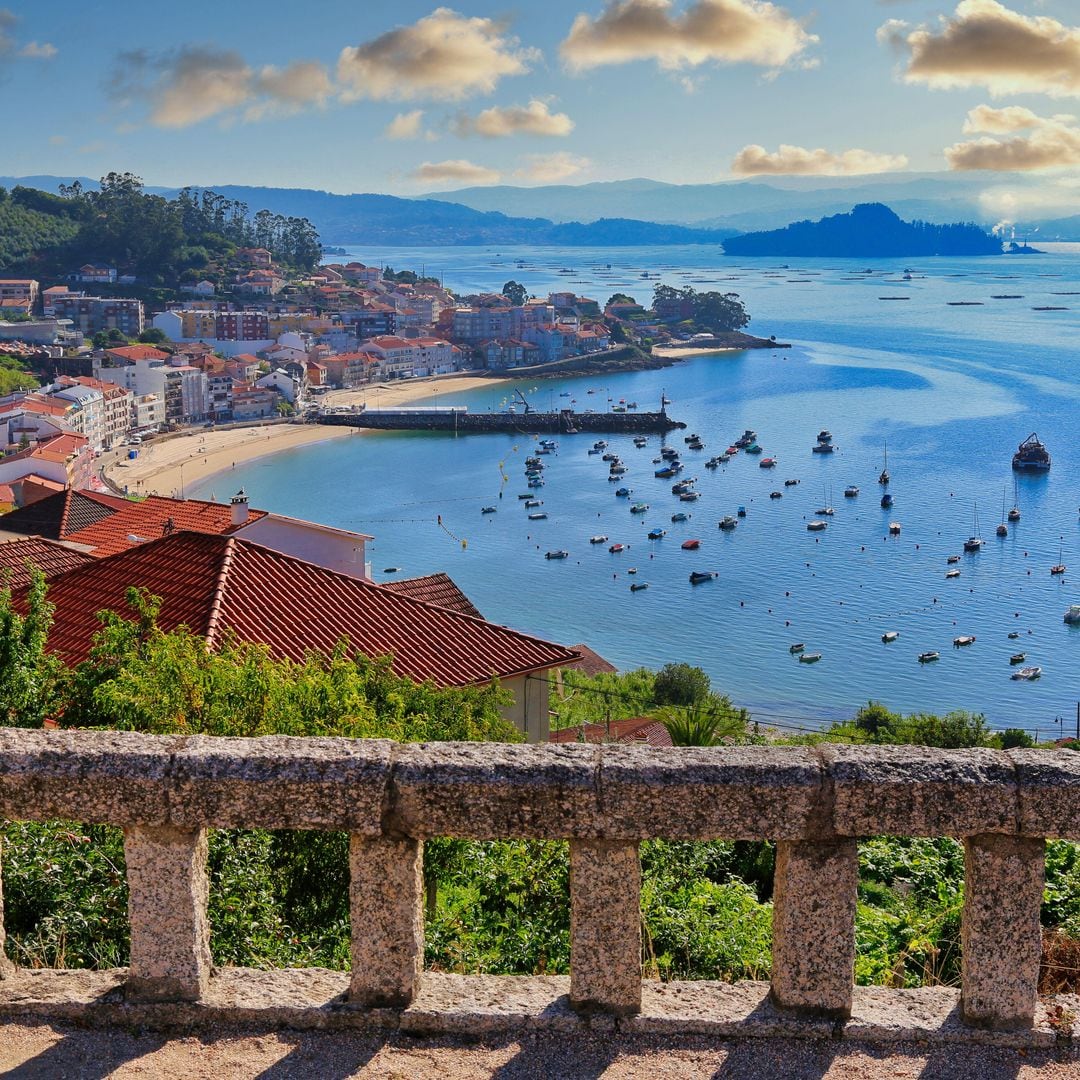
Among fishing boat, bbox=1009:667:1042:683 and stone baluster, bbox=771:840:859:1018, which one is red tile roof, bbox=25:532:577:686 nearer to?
stone baluster, bbox=771:840:859:1018

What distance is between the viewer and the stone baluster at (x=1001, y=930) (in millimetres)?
4422

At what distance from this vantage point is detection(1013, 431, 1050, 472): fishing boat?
255 ft

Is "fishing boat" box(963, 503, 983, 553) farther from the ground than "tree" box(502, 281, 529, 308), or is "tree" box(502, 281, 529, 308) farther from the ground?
"tree" box(502, 281, 529, 308)

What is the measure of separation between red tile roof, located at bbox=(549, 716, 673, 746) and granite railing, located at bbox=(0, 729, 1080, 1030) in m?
23.5

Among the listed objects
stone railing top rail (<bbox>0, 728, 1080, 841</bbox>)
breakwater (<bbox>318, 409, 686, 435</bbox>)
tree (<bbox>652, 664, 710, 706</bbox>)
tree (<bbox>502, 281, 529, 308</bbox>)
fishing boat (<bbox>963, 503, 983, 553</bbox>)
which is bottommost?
tree (<bbox>652, 664, 710, 706</bbox>)

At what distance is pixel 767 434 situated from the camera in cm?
9594

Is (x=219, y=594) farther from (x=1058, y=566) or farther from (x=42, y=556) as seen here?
(x=1058, y=566)

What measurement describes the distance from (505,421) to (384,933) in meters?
101

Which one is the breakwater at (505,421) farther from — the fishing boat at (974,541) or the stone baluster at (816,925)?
the stone baluster at (816,925)

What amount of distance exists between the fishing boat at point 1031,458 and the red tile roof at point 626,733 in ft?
173

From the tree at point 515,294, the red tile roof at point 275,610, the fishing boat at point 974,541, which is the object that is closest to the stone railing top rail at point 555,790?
the red tile roof at point 275,610

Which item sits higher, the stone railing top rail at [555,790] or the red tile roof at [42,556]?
the stone railing top rail at [555,790]

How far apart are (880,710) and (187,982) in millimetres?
37414

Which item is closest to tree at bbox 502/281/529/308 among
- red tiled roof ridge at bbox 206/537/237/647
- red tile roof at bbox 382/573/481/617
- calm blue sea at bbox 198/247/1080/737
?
calm blue sea at bbox 198/247/1080/737
